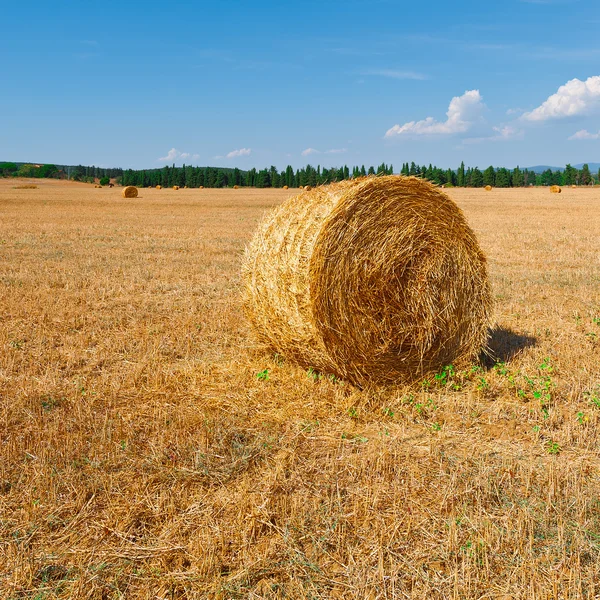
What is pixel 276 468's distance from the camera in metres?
4.35

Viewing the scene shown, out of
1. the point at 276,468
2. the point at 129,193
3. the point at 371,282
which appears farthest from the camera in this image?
the point at 129,193

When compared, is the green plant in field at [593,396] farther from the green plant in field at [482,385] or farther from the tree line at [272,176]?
the tree line at [272,176]

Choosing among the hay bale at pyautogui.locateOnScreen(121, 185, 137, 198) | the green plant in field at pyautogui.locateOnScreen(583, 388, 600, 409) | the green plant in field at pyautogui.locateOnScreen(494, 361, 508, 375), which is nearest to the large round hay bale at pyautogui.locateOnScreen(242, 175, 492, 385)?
the green plant in field at pyautogui.locateOnScreen(494, 361, 508, 375)

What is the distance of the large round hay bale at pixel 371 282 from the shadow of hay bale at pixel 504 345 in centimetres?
46

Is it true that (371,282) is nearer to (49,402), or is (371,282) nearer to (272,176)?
(49,402)

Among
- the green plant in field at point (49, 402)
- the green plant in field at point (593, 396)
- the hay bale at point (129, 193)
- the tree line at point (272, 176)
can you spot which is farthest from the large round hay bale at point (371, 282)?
the tree line at point (272, 176)

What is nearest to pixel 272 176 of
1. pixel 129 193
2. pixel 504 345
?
pixel 129 193

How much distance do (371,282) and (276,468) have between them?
2.48 metres

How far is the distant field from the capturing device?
3348 millimetres

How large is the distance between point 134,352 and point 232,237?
13308 millimetres

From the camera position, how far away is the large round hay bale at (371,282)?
19.7ft

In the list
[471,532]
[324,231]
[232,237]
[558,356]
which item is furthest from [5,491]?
[232,237]

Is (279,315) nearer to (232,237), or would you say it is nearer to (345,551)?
(345,551)

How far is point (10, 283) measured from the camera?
10977 millimetres
